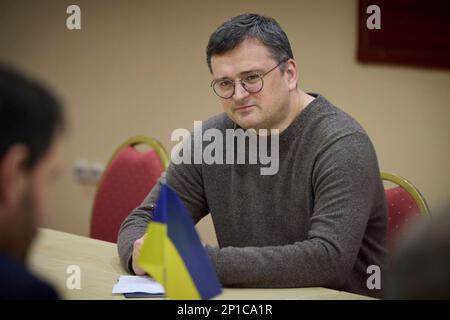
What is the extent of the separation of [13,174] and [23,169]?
14 millimetres

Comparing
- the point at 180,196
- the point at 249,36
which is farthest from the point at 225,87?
the point at 180,196

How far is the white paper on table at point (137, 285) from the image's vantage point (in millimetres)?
1845

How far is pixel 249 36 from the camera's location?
2.24 metres

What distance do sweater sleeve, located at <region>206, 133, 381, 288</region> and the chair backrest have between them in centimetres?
27

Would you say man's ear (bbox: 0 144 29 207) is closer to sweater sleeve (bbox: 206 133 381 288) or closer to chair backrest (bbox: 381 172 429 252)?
sweater sleeve (bbox: 206 133 381 288)

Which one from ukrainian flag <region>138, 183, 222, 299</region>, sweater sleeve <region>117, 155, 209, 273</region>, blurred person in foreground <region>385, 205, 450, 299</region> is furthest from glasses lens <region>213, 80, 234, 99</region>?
blurred person in foreground <region>385, 205, 450, 299</region>

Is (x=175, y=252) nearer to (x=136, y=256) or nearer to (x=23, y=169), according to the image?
(x=136, y=256)

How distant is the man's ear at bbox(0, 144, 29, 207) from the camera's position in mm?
822

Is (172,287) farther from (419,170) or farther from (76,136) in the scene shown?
(76,136)

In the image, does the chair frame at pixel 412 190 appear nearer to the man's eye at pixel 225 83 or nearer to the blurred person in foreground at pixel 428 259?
the man's eye at pixel 225 83

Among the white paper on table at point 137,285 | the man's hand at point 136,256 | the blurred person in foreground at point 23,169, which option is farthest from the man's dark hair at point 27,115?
the man's hand at point 136,256

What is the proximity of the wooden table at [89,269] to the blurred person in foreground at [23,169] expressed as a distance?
560mm
